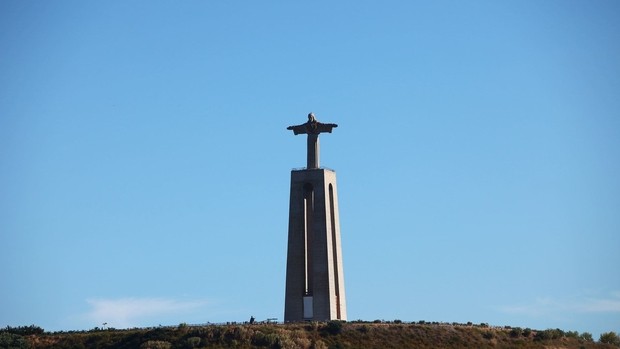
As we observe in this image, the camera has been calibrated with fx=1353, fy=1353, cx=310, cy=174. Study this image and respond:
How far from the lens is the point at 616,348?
365 feet

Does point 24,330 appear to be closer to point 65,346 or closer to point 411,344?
point 65,346

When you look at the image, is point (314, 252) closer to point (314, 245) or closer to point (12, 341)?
point (314, 245)

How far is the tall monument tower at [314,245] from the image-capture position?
111m

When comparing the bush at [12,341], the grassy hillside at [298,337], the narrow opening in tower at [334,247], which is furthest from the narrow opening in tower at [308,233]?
the bush at [12,341]

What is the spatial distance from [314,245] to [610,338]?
27.0 meters

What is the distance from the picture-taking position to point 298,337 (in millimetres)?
101188

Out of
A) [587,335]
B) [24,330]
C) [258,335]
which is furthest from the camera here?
[587,335]

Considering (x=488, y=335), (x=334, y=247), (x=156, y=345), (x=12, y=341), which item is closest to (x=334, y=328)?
(x=334, y=247)

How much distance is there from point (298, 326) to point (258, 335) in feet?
14.4

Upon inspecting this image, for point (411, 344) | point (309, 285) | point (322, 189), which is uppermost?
point (322, 189)

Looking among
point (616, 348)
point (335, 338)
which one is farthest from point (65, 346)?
point (616, 348)

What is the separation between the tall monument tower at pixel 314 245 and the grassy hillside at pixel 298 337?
6.51 m

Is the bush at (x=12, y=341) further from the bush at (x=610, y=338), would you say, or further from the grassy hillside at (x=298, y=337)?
the bush at (x=610, y=338)

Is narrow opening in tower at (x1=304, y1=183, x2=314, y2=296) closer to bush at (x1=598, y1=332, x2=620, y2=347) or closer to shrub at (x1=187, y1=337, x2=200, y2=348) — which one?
shrub at (x1=187, y1=337, x2=200, y2=348)
